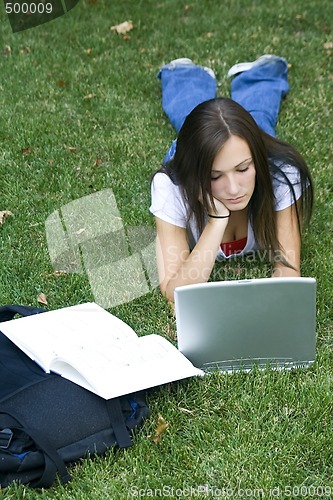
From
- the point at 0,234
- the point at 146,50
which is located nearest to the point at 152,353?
the point at 0,234

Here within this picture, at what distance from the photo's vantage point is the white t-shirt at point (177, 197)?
3146 mm

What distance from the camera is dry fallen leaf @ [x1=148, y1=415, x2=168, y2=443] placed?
2.40m

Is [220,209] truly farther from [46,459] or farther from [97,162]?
[97,162]

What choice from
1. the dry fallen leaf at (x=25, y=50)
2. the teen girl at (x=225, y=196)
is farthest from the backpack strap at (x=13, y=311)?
the dry fallen leaf at (x=25, y=50)

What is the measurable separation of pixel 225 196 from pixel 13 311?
3.13 ft

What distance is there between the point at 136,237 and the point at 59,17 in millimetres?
3216

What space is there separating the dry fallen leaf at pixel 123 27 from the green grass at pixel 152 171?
0.19 ft

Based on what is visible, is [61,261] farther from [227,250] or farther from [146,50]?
[146,50]

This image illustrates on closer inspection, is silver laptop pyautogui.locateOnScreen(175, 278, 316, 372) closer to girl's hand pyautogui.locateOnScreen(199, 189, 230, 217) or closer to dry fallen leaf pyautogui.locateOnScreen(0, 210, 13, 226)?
girl's hand pyautogui.locateOnScreen(199, 189, 230, 217)

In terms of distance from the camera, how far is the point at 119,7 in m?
6.26

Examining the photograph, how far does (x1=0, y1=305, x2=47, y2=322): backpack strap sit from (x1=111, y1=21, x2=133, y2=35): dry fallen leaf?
3.54m

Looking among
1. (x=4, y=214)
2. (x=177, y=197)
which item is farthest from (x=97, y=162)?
(x=177, y=197)

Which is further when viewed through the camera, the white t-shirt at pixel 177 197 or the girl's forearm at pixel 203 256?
the white t-shirt at pixel 177 197

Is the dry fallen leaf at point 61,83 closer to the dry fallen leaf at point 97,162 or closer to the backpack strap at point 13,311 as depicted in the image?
the dry fallen leaf at point 97,162
